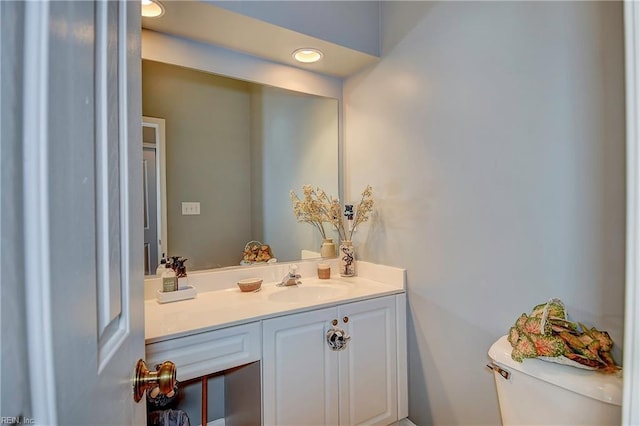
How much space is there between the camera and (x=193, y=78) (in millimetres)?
1678

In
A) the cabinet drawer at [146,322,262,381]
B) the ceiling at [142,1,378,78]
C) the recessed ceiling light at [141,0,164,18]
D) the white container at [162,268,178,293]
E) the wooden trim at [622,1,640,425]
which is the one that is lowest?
the cabinet drawer at [146,322,262,381]

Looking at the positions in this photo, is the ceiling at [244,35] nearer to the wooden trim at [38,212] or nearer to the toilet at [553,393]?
the wooden trim at [38,212]

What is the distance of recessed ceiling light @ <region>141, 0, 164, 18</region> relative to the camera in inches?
52.4

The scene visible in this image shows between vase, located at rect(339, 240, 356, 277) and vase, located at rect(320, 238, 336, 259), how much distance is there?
130 mm

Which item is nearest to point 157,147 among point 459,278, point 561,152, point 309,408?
point 309,408

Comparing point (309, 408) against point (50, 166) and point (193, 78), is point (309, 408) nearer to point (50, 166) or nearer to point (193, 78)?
point (50, 166)

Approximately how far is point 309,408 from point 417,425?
0.68 m

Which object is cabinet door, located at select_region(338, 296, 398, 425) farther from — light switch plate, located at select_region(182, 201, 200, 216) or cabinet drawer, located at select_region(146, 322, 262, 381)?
light switch plate, located at select_region(182, 201, 200, 216)

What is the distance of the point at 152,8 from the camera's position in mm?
1366

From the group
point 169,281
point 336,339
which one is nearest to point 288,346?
point 336,339

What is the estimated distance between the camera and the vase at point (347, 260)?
6.40ft

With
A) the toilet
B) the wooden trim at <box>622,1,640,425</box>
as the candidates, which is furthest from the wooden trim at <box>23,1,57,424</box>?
the toilet

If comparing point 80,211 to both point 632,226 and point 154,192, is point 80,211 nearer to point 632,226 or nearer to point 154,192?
point 632,226

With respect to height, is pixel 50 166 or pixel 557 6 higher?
pixel 557 6
